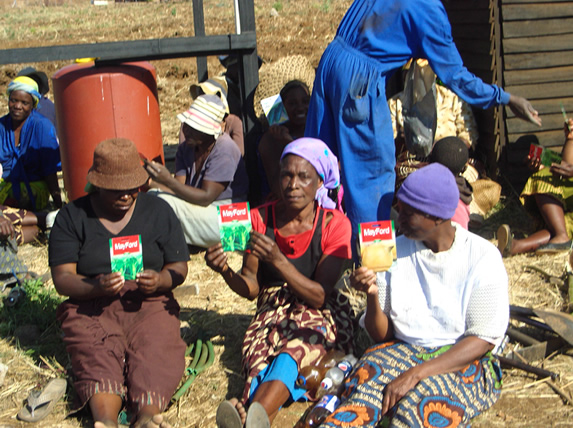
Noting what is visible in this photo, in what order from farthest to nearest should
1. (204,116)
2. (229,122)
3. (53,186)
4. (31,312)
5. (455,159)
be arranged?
1. (53,186)
2. (229,122)
3. (204,116)
4. (455,159)
5. (31,312)

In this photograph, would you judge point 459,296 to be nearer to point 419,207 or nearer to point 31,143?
point 419,207

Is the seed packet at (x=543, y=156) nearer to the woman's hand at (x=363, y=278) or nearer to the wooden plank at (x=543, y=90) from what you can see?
the wooden plank at (x=543, y=90)

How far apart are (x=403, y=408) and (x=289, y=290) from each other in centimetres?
120

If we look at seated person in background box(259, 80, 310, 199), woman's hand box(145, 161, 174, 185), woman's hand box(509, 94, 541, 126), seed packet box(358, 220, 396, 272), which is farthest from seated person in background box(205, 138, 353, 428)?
seated person in background box(259, 80, 310, 199)

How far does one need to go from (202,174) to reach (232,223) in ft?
8.00

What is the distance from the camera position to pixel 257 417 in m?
3.25

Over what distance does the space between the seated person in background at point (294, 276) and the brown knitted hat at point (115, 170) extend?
0.64 metres

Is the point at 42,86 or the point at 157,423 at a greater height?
the point at 42,86

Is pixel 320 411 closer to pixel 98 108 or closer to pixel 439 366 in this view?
pixel 439 366

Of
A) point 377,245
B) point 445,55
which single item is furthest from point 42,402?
point 445,55

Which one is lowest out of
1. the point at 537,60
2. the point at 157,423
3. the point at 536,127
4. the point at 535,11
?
the point at 157,423

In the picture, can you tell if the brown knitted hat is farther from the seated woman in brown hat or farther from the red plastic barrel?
the red plastic barrel

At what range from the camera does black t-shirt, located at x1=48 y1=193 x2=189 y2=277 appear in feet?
12.6

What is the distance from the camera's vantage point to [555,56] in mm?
6945
